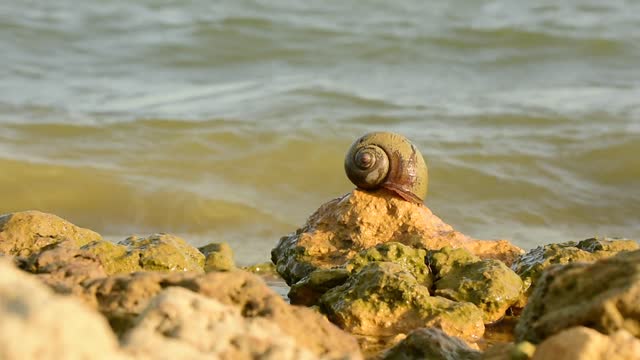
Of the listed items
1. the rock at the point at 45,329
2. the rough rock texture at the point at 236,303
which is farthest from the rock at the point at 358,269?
the rock at the point at 45,329

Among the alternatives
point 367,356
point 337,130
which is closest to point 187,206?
point 337,130

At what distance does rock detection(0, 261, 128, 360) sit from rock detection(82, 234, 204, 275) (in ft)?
7.97

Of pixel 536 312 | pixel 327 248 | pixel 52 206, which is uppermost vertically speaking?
pixel 536 312

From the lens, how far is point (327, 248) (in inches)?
233

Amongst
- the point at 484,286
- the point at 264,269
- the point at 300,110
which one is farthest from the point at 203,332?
the point at 300,110

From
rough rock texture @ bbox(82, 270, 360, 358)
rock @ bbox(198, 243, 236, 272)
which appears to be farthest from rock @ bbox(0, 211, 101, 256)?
rough rock texture @ bbox(82, 270, 360, 358)

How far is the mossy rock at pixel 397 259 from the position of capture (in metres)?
5.42

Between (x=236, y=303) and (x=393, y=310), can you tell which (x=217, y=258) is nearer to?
(x=393, y=310)

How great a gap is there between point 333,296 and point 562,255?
1226 millimetres

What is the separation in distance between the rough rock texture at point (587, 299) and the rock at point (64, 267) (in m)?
1.50

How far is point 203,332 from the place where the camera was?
2961 millimetres

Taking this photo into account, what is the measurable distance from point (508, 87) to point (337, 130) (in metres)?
3.09

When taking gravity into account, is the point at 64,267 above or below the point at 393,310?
above

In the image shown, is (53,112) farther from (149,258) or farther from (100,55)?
(149,258)
